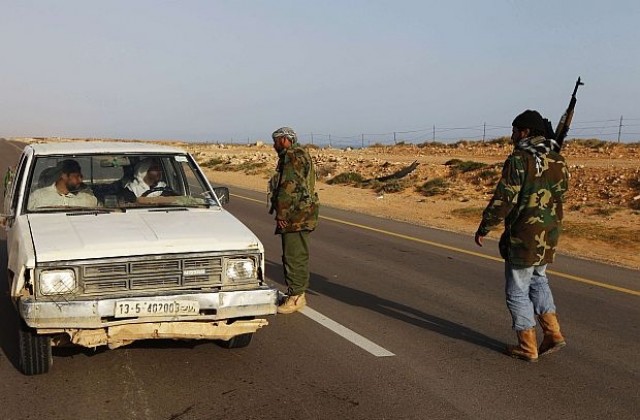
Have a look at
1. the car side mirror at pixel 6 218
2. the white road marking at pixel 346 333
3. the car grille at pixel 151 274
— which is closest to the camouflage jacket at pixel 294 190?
the white road marking at pixel 346 333

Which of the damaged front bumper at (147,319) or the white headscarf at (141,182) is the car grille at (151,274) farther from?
the white headscarf at (141,182)

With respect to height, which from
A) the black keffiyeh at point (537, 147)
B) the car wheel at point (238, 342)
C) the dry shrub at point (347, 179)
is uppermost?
the black keffiyeh at point (537, 147)

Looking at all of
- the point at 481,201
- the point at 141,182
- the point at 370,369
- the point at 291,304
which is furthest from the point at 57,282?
the point at 481,201

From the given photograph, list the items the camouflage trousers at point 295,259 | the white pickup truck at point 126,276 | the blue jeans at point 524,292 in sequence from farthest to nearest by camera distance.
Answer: the camouflage trousers at point 295,259, the blue jeans at point 524,292, the white pickup truck at point 126,276

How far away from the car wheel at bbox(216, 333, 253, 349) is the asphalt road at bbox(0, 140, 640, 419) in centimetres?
6

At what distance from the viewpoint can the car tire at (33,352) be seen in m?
4.69

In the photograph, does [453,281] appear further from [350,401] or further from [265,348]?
[350,401]

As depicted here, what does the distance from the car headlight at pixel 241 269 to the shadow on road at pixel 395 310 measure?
6.84 ft

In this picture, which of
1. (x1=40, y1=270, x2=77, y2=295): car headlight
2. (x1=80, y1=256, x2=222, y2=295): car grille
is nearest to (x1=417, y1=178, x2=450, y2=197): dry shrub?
(x1=80, y1=256, x2=222, y2=295): car grille

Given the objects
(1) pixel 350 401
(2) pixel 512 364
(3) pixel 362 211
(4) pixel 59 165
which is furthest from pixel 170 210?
(3) pixel 362 211

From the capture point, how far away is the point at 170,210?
5.86 meters

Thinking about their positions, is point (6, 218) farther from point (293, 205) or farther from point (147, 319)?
point (293, 205)

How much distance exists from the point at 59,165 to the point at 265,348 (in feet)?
8.22

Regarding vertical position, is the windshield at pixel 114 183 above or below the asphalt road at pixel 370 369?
above
